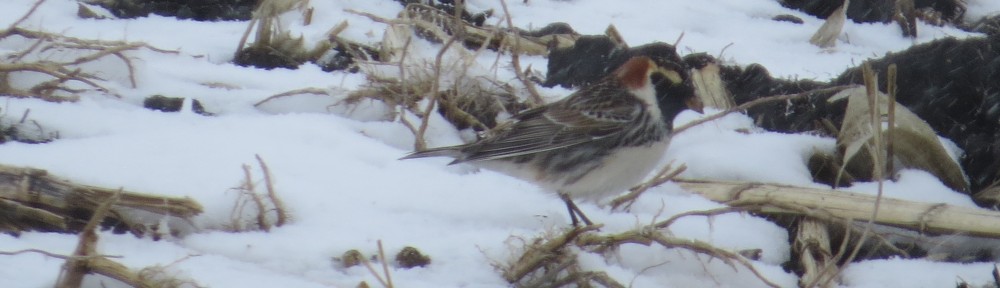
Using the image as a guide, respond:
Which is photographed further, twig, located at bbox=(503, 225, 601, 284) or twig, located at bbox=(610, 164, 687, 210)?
twig, located at bbox=(610, 164, 687, 210)

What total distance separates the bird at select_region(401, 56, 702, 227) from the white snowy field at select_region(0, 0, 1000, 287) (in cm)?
12

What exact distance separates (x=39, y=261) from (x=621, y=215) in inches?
80.8

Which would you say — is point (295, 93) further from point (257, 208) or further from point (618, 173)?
point (618, 173)

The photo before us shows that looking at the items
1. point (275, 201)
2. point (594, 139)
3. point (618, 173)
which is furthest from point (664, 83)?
point (275, 201)

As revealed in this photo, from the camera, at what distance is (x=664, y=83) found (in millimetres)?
4801

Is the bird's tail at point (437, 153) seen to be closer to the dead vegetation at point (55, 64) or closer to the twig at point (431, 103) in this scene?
the twig at point (431, 103)

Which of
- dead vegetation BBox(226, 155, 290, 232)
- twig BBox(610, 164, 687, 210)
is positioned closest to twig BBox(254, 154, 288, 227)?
dead vegetation BBox(226, 155, 290, 232)

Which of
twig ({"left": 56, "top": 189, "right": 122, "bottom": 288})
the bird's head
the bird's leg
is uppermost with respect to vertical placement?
the bird's head

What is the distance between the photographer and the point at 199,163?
4.27 metres

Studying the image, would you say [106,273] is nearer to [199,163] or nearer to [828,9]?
[199,163]

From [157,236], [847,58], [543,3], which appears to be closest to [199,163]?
[157,236]

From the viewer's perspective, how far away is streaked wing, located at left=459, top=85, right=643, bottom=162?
15.3 ft

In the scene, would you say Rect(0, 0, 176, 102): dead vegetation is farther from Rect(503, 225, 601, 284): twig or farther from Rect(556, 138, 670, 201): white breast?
Rect(503, 225, 601, 284): twig

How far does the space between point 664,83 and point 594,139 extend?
1.14ft
